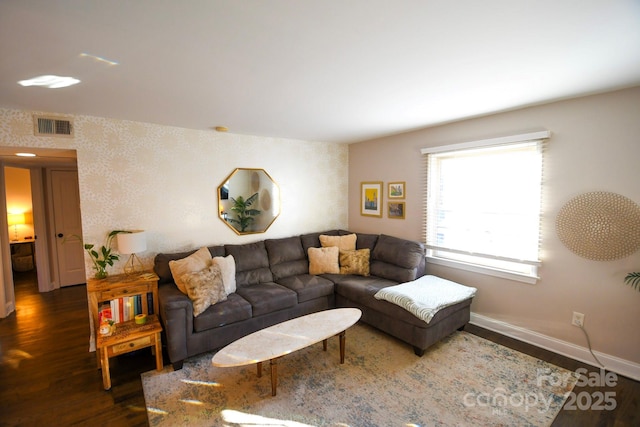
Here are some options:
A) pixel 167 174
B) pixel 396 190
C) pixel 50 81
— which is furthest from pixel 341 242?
pixel 50 81

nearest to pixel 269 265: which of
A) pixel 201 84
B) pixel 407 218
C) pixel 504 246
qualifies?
pixel 407 218

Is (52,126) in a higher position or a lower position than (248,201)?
higher

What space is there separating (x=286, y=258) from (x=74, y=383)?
243 cm

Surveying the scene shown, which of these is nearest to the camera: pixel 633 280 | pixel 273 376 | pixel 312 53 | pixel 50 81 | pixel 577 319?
pixel 312 53

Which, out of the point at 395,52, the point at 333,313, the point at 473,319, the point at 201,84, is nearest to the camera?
the point at 395,52

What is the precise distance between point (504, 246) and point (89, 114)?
15.2 feet

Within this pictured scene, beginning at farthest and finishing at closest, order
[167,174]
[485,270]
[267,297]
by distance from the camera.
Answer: [167,174] → [485,270] → [267,297]

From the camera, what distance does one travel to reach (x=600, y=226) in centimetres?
248

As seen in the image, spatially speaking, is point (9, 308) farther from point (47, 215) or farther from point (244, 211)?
point (244, 211)

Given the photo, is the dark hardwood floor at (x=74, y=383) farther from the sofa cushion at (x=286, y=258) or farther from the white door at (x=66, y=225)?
the sofa cushion at (x=286, y=258)

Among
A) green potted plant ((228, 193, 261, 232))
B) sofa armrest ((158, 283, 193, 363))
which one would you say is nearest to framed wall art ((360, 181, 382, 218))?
green potted plant ((228, 193, 261, 232))

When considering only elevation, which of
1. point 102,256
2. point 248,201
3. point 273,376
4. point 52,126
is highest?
point 52,126

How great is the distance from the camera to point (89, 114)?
113 inches

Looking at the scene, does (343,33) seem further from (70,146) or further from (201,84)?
(70,146)
